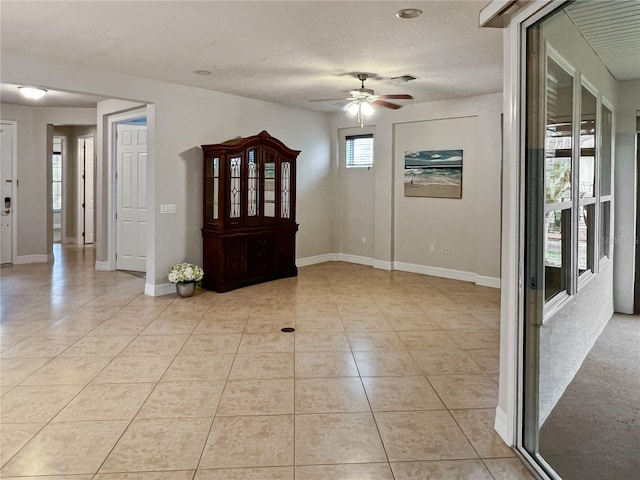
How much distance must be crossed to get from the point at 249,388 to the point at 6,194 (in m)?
7.08

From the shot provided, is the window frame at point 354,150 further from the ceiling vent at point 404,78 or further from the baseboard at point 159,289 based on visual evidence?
the baseboard at point 159,289

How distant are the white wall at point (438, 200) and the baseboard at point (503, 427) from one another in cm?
419

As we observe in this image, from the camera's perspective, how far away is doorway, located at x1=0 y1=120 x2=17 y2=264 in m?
8.19

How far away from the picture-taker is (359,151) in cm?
853

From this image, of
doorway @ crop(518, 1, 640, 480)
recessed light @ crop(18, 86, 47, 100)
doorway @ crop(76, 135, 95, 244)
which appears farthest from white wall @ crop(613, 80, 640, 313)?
doorway @ crop(76, 135, 95, 244)

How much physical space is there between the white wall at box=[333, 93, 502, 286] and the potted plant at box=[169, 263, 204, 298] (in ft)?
10.9

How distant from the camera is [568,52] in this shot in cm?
222

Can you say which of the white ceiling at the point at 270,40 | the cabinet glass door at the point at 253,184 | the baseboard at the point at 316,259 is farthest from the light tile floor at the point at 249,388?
the baseboard at the point at 316,259

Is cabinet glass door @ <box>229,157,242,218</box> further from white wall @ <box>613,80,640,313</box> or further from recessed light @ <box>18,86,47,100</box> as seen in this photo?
white wall @ <box>613,80,640,313</box>

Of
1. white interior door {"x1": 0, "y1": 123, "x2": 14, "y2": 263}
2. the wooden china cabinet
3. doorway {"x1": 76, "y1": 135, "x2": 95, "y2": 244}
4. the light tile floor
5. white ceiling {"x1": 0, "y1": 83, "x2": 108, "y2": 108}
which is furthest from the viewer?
doorway {"x1": 76, "y1": 135, "x2": 95, "y2": 244}

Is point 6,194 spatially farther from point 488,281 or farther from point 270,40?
point 488,281

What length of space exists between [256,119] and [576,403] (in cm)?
604

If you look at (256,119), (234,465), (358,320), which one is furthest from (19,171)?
(234,465)

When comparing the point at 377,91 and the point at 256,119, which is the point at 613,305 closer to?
the point at 377,91
